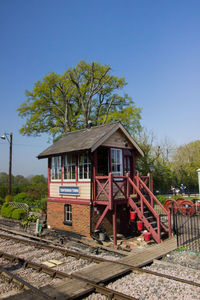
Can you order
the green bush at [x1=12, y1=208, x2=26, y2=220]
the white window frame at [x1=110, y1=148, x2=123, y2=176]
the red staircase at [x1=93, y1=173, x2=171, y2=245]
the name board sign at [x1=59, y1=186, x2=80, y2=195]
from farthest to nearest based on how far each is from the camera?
the green bush at [x1=12, y1=208, x2=26, y2=220] → the white window frame at [x1=110, y1=148, x2=123, y2=176] → the name board sign at [x1=59, y1=186, x2=80, y2=195] → the red staircase at [x1=93, y1=173, x2=171, y2=245]

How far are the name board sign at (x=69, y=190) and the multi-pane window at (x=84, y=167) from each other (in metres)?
0.72

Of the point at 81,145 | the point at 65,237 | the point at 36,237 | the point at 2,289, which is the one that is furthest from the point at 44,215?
the point at 2,289

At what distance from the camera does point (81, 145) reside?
1259 cm

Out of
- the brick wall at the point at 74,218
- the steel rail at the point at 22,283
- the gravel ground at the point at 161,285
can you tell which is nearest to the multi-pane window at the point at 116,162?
the brick wall at the point at 74,218

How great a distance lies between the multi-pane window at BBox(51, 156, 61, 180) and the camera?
14.5 m

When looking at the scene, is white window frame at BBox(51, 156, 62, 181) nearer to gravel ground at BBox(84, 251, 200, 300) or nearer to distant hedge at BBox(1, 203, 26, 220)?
distant hedge at BBox(1, 203, 26, 220)

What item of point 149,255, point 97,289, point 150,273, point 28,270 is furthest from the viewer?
point 149,255

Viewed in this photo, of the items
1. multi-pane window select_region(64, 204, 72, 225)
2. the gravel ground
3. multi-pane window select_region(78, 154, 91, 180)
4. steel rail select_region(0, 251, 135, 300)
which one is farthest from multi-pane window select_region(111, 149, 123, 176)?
steel rail select_region(0, 251, 135, 300)

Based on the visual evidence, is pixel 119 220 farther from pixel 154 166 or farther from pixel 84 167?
pixel 154 166

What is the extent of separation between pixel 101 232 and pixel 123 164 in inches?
156

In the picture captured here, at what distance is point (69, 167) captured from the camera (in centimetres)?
1375

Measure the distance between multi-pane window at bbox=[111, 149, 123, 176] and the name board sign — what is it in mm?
2246

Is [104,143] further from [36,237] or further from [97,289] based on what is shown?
[97,289]

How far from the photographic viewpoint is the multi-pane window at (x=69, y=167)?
44.2ft
